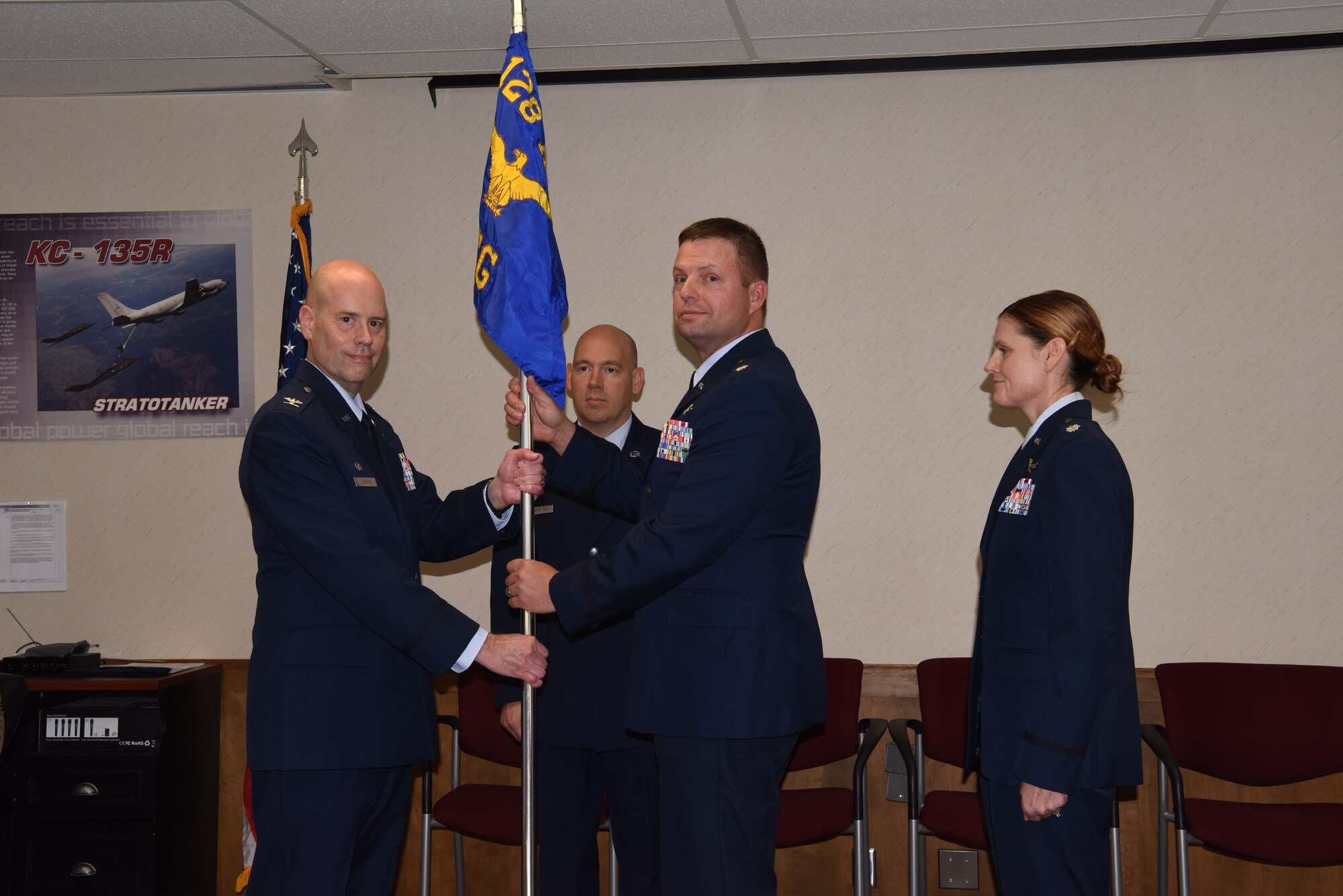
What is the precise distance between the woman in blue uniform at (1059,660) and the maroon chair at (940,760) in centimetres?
116

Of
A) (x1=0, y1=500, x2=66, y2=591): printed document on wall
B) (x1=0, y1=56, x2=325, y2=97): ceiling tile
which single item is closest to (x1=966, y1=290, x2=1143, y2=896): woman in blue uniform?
(x1=0, y1=56, x2=325, y2=97): ceiling tile

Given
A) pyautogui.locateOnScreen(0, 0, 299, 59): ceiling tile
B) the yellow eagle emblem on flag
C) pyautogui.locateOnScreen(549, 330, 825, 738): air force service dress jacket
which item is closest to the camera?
pyautogui.locateOnScreen(549, 330, 825, 738): air force service dress jacket

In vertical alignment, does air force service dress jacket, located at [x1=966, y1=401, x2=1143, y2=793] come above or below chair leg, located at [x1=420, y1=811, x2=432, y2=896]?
above

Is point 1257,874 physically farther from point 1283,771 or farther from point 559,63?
point 559,63

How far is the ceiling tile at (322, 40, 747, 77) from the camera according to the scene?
14.0 feet

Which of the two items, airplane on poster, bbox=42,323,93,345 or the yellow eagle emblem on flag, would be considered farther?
airplane on poster, bbox=42,323,93,345

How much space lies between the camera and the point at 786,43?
423 centimetres

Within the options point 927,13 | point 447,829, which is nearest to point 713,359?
point 927,13

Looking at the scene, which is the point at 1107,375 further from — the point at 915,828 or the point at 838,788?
the point at 838,788

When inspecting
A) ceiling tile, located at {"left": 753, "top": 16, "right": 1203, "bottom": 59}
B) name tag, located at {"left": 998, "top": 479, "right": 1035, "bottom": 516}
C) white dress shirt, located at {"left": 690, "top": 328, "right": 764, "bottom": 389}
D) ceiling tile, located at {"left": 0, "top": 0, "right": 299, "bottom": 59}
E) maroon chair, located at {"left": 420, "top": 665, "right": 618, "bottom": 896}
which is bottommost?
maroon chair, located at {"left": 420, "top": 665, "right": 618, "bottom": 896}

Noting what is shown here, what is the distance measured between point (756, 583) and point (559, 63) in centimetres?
266

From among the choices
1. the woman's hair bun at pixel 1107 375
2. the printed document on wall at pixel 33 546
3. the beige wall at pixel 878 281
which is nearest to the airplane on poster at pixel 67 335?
the beige wall at pixel 878 281

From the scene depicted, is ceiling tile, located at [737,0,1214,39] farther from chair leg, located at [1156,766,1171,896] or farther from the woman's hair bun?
chair leg, located at [1156,766,1171,896]

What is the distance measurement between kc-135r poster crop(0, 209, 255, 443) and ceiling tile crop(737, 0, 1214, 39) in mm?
2397
